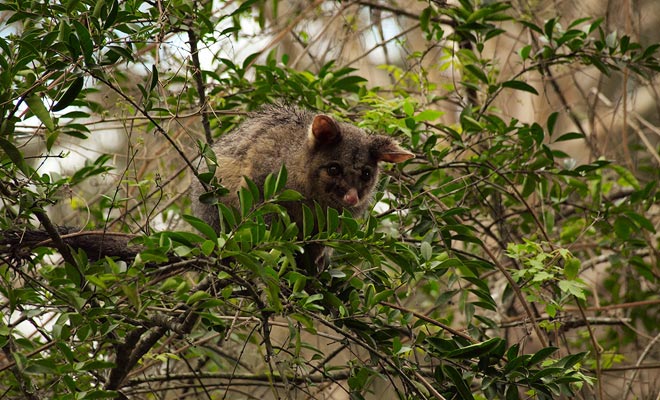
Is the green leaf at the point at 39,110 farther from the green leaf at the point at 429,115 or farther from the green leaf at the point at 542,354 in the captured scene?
the green leaf at the point at 542,354

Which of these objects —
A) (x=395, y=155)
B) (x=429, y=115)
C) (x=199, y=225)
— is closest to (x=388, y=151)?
(x=395, y=155)

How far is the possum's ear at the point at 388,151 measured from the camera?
514 centimetres

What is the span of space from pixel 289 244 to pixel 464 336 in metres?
1.35

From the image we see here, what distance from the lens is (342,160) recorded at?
531 cm

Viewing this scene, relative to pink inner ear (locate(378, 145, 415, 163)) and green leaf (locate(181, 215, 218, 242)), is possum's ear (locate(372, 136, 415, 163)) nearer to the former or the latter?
pink inner ear (locate(378, 145, 415, 163))

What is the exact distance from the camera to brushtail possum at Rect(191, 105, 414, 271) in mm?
5211

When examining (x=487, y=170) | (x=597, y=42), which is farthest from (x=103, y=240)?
(x=597, y=42)

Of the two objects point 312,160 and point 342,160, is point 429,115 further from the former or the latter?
point 312,160

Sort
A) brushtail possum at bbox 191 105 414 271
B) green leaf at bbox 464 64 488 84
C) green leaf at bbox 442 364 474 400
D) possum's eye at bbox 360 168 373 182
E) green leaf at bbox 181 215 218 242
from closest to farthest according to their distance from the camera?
green leaf at bbox 181 215 218 242 → green leaf at bbox 442 364 474 400 → brushtail possum at bbox 191 105 414 271 → possum's eye at bbox 360 168 373 182 → green leaf at bbox 464 64 488 84

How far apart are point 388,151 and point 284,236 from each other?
6.56ft

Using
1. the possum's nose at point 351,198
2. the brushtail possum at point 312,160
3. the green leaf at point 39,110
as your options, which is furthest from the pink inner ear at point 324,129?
the green leaf at point 39,110

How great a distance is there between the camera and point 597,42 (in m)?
5.46

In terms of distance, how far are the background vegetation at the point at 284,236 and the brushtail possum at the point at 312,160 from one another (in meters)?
0.19

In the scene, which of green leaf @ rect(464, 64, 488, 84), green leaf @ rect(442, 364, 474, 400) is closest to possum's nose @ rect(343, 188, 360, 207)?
green leaf @ rect(464, 64, 488, 84)
